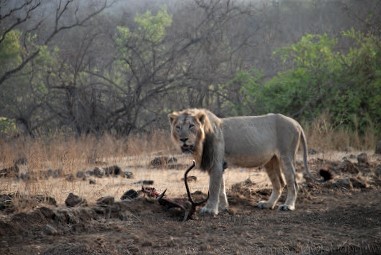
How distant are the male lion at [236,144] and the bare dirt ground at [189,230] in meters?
0.31

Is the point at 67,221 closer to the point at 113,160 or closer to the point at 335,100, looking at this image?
the point at 113,160

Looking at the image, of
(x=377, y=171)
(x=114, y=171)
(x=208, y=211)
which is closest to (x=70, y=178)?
(x=114, y=171)

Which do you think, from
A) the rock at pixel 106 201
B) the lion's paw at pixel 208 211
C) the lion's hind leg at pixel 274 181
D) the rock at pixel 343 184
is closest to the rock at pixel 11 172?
the rock at pixel 106 201

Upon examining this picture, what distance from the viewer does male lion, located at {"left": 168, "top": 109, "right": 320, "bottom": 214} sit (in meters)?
6.96

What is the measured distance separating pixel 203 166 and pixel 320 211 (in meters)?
1.42

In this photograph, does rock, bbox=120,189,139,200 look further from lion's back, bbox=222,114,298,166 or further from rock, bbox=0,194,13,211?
rock, bbox=0,194,13,211

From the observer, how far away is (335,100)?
49.1 ft

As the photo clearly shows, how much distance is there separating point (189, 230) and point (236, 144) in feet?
5.02

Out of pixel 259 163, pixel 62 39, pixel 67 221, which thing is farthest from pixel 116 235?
pixel 62 39

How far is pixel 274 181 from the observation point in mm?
7805

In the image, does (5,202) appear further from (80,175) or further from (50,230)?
(80,175)

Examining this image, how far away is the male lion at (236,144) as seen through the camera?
696 centimetres

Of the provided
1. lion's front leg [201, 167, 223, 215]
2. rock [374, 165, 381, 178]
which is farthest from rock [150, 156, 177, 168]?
lion's front leg [201, 167, 223, 215]

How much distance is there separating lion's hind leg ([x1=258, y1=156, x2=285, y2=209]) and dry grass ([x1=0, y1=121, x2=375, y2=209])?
105 cm
